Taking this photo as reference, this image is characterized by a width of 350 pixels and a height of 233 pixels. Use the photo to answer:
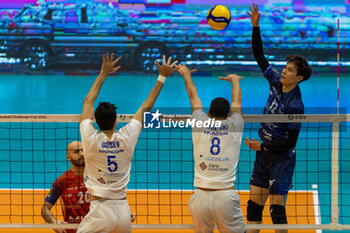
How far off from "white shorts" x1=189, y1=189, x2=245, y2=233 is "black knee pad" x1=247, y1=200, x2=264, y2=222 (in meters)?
1.00

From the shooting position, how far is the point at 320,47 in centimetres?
2419

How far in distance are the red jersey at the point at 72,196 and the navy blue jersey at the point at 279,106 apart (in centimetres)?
208

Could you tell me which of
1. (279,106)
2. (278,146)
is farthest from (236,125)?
(279,106)

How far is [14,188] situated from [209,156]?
487 cm

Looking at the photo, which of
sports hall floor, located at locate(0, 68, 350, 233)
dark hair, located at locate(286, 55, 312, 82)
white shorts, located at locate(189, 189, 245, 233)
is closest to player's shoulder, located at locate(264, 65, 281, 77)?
dark hair, located at locate(286, 55, 312, 82)

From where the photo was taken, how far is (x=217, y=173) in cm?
468

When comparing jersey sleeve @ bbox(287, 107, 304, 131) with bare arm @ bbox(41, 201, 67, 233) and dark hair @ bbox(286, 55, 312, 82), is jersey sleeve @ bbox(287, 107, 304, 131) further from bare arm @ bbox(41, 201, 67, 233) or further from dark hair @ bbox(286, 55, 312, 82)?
bare arm @ bbox(41, 201, 67, 233)

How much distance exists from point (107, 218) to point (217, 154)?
1177 mm

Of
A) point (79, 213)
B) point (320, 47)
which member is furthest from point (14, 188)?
point (320, 47)

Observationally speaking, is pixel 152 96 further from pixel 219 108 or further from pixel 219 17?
pixel 219 17

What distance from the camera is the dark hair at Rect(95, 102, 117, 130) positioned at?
175 inches

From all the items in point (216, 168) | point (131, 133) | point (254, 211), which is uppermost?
point (131, 133)

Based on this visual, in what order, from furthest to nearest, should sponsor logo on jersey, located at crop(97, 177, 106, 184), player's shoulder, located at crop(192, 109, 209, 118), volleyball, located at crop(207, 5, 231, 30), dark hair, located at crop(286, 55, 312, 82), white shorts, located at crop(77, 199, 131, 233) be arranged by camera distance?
volleyball, located at crop(207, 5, 231, 30) → dark hair, located at crop(286, 55, 312, 82) → player's shoulder, located at crop(192, 109, 209, 118) → sponsor logo on jersey, located at crop(97, 177, 106, 184) → white shorts, located at crop(77, 199, 131, 233)

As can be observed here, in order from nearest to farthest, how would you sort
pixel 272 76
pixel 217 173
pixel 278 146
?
pixel 217 173
pixel 278 146
pixel 272 76
